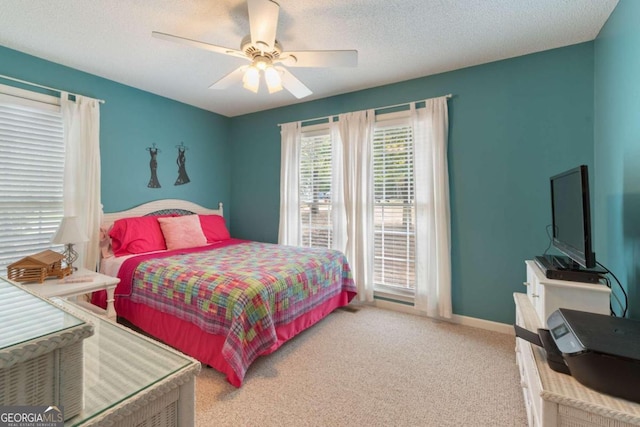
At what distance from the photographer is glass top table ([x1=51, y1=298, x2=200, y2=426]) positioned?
1.90 ft

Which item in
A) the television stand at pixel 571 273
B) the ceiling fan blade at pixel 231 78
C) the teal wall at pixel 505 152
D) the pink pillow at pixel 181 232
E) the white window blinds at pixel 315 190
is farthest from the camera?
the white window blinds at pixel 315 190

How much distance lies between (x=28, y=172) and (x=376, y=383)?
11.4 feet

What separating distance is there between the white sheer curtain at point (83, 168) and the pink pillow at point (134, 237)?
0.19 metres

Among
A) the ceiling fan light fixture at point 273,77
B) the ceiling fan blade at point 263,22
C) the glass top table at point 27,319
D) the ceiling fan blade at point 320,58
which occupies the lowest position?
the glass top table at point 27,319

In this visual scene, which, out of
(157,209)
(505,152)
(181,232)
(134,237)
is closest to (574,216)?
(505,152)

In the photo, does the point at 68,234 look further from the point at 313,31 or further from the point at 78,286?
the point at 313,31

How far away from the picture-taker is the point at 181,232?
10.9 ft

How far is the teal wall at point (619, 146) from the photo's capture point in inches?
63.8

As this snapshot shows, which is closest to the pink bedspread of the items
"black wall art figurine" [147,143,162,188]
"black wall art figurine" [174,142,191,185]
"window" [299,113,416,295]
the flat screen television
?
"window" [299,113,416,295]

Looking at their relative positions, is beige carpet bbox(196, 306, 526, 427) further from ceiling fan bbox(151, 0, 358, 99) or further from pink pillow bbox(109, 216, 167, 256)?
ceiling fan bbox(151, 0, 358, 99)

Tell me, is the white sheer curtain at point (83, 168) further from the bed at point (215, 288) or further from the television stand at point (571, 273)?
the television stand at point (571, 273)

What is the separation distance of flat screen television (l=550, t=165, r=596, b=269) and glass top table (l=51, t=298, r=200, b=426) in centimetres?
177

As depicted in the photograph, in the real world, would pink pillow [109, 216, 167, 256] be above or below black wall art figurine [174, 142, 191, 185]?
below

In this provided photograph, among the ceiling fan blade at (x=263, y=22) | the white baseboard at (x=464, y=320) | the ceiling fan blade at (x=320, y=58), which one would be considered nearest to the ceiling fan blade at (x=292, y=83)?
the ceiling fan blade at (x=320, y=58)
